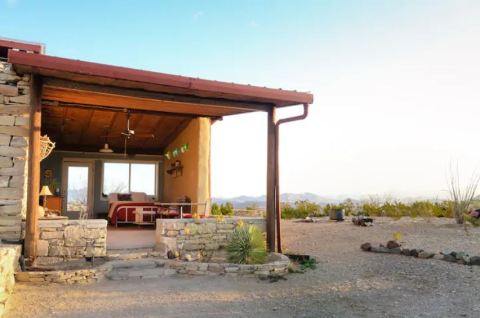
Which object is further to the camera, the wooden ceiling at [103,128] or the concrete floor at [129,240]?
the wooden ceiling at [103,128]

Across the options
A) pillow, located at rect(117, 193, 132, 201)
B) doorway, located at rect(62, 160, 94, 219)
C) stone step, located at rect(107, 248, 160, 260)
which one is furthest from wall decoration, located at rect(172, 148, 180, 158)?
stone step, located at rect(107, 248, 160, 260)

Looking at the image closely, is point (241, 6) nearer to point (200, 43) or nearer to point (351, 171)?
point (200, 43)

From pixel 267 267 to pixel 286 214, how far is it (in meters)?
8.21

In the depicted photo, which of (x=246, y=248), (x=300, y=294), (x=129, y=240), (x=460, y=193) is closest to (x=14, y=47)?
(x=129, y=240)

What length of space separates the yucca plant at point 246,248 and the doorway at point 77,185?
350 inches

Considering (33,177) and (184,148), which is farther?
(184,148)

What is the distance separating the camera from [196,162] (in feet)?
33.7

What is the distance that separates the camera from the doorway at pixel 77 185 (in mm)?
14367

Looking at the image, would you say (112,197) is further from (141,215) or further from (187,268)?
(187,268)

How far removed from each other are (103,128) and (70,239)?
603 centimetres

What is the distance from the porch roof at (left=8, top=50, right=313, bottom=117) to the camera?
585 cm

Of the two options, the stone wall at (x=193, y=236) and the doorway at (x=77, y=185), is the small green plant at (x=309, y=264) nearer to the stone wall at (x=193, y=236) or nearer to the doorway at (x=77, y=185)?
the stone wall at (x=193, y=236)

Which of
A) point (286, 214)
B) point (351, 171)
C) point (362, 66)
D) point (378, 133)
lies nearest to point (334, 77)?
point (362, 66)

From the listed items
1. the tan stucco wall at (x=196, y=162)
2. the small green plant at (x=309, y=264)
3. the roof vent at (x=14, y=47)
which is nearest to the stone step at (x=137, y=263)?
the small green plant at (x=309, y=264)
